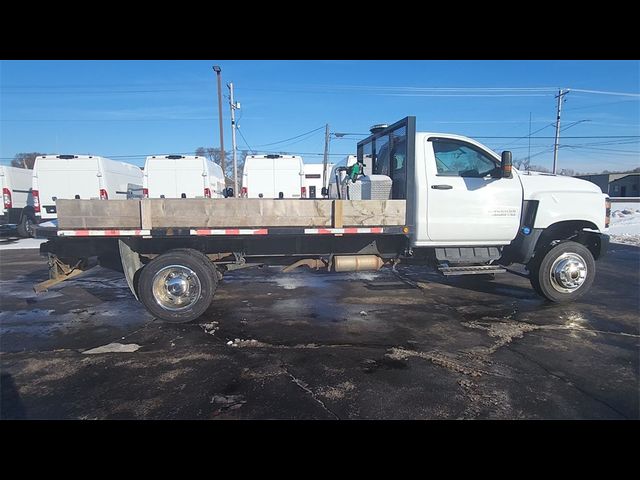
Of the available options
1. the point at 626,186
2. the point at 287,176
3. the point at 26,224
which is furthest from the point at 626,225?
the point at 626,186

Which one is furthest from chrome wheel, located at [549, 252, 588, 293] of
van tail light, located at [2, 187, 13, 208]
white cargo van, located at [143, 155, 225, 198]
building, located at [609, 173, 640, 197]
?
building, located at [609, 173, 640, 197]

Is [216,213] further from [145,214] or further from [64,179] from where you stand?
[64,179]

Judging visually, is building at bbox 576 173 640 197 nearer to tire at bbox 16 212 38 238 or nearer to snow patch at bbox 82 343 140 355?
snow patch at bbox 82 343 140 355

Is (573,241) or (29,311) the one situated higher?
(573,241)

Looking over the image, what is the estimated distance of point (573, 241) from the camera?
5.88 meters

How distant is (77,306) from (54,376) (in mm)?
2652

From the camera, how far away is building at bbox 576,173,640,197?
49844 millimetres

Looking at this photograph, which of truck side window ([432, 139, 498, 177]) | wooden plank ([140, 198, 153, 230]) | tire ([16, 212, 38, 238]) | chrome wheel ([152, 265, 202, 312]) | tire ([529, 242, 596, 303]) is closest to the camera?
wooden plank ([140, 198, 153, 230])

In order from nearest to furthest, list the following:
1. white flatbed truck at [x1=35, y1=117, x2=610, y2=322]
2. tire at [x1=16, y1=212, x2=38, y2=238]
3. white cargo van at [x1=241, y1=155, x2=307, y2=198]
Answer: white flatbed truck at [x1=35, y1=117, x2=610, y2=322], white cargo van at [x1=241, y1=155, x2=307, y2=198], tire at [x1=16, y1=212, x2=38, y2=238]
